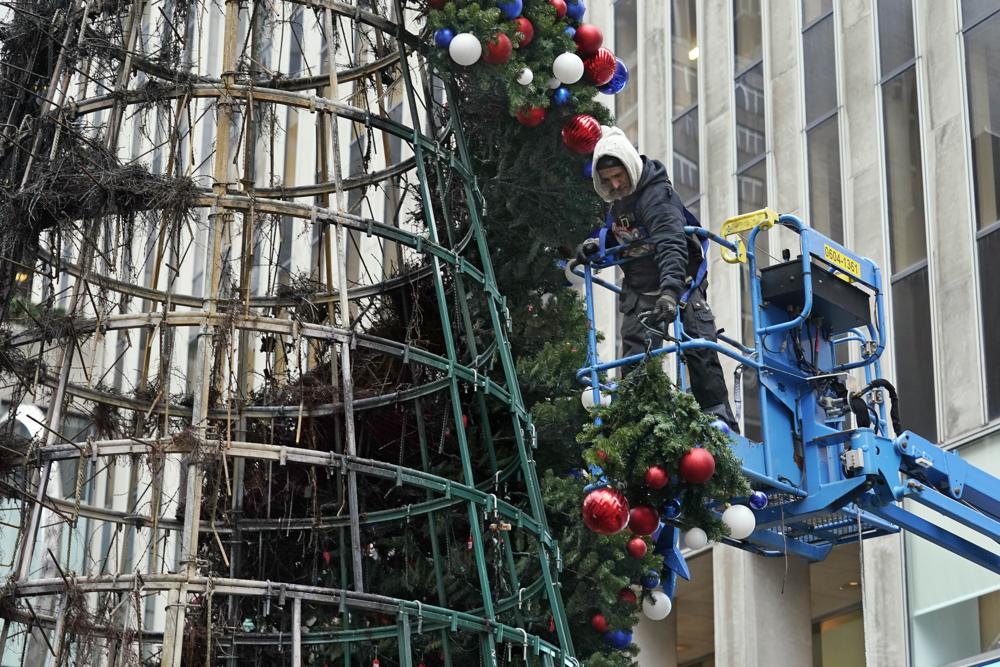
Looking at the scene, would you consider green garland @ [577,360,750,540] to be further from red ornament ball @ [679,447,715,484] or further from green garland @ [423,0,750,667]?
green garland @ [423,0,750,667]

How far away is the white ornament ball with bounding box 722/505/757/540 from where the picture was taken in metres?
12.1

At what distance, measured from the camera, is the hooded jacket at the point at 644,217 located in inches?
512

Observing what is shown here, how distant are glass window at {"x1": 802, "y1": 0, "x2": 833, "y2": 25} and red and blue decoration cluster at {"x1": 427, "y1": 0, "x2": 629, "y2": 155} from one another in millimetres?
9742

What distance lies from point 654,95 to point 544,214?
12427 mm

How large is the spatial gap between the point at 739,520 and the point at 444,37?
5.35 m

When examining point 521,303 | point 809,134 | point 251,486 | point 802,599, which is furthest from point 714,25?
point 251,486

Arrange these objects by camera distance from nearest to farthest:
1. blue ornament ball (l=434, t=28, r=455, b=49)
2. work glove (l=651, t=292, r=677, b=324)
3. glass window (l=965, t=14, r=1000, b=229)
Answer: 1. work glove (l=651, t=292, r=677, b=324)
2. blue ornament ball (l=434, t=28, r=455, b=49)
3. glass window (l=965, t=14, r=1000, b=229)

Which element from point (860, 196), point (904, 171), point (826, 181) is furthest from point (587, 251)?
point (826, 181)

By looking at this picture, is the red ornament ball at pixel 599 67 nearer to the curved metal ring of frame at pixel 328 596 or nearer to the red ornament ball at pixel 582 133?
the red ornament ball at pixel 582 133

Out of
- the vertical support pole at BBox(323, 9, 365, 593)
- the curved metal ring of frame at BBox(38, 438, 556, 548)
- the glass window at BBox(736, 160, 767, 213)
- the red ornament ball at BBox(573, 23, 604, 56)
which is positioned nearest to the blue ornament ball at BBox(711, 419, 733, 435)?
the curved metal ring of frame at BBox(38, 438, 556, 548)

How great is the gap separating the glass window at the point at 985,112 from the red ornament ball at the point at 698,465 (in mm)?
10288

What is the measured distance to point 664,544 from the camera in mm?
14445

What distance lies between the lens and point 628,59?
2853cm

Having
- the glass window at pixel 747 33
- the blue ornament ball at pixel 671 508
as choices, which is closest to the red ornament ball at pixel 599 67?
the blue ornament ball at pixel 671 508
